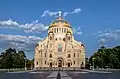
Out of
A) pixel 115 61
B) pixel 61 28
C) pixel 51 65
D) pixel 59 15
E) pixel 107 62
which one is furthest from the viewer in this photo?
pixel 59 15

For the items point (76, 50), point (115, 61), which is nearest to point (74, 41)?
point (76, 50)

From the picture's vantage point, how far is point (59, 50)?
115 meters

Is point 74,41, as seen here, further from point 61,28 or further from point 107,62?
point 107,62

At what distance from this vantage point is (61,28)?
396ft

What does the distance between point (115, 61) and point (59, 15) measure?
136 ft

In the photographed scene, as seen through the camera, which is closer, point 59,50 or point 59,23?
point 59,50

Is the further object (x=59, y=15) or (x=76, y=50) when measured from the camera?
(x=59, y=15)

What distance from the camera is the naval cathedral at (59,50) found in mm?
113125

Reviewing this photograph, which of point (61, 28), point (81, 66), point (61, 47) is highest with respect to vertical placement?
point (61, 28)

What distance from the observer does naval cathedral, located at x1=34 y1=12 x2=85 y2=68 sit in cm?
11312

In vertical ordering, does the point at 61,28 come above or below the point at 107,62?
above

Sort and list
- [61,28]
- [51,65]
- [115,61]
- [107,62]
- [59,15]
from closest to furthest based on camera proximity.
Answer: [115,61], [107,62], [51,65], [61,28], [59,15]

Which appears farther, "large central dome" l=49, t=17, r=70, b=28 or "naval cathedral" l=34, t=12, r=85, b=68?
"large central dome" l=49, t=17, r=70, b=28

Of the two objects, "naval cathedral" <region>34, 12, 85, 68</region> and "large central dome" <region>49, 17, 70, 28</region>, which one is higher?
"large central dome" <region>49, 17, 70, 28</region>
